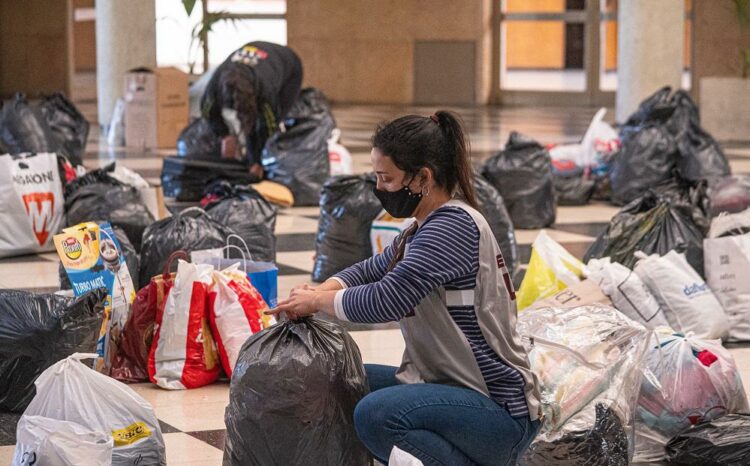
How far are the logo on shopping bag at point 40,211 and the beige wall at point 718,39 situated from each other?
10.8m

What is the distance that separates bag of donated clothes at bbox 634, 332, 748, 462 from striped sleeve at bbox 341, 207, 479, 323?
0.95 metres

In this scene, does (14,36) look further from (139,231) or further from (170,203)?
(139,231)

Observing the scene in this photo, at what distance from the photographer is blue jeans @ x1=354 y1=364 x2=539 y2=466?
9.20 ft

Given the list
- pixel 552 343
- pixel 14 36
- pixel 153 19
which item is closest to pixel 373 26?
pixel 14 36

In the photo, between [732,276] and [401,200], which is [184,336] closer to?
[401,200]

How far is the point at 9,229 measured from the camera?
6.30 metres

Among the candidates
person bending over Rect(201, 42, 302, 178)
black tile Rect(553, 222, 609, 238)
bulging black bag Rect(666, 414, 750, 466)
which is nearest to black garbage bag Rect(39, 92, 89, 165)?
person bending over Rect(201, 42, 302, 178)

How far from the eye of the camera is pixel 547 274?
4.75 metres

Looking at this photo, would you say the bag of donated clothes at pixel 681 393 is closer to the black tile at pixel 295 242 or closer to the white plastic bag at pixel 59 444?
the white plastic bag at pixel 59 444

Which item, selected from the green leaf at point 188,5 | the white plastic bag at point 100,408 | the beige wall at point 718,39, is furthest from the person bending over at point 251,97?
the beige wall at point 718,39

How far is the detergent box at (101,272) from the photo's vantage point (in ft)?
13.6

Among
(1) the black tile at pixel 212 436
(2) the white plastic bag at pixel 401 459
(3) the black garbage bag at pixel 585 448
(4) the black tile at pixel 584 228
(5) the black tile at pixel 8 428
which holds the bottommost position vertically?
(1) the black tile at pixel 212 436

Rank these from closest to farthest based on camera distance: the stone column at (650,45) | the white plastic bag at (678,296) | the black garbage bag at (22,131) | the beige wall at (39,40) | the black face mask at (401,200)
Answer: the black face mask at (401,200)
the white plastic bag at (678,296)
the black garbage bag at (22,131)
the stone column at (650,45)
the beige wall at (39,40)

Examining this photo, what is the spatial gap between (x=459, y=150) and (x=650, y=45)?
9170mm
